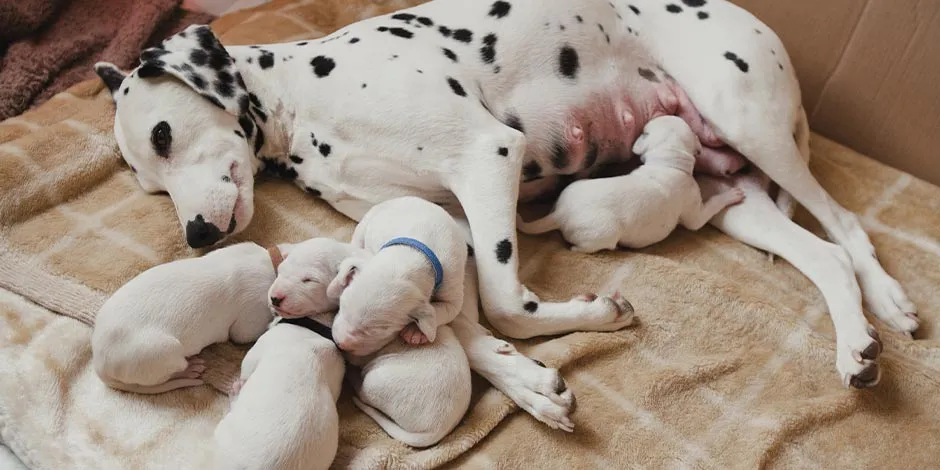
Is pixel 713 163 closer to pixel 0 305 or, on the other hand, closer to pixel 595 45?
pixel 595 45

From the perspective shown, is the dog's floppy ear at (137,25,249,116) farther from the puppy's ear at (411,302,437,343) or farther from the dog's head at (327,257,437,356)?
the puppy's ear at (411,302,437,343)

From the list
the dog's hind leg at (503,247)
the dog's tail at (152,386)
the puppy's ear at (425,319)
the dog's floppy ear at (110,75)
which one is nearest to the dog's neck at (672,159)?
the dog's hind leg at (503,247)

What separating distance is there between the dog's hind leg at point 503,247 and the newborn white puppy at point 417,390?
10.9 inches

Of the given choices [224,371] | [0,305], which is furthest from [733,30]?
[0,305]

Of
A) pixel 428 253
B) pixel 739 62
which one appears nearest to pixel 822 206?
pixel 739 62

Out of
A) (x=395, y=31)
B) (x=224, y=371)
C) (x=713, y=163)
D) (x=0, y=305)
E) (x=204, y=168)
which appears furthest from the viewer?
(x=713, y=163)

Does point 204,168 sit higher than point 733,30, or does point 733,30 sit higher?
point 733,30

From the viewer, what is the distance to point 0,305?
6.97 feet

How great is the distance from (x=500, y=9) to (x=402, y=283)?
3.78 ft

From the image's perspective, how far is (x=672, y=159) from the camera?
8.04 ft

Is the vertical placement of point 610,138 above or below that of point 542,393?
above

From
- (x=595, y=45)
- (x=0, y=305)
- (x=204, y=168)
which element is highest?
(x=595, y=45)

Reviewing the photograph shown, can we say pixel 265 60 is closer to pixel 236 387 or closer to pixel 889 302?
pixel 236 387

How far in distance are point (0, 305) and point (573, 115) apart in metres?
1.72
